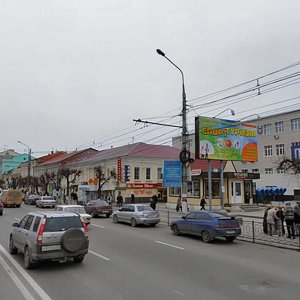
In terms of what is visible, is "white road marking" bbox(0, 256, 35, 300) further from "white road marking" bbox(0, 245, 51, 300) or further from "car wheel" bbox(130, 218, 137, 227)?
"car wheel" bbox(130, 218, 137, 227)

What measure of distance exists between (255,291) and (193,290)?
4.48 ft

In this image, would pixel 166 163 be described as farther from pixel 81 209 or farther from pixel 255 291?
pixel 255 291

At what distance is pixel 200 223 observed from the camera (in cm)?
1772

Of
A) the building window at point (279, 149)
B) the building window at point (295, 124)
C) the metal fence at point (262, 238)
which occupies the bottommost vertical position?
the metal fence at point (262, 238)

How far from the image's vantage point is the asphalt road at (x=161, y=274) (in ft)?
26.3

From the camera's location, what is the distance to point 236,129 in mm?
33938

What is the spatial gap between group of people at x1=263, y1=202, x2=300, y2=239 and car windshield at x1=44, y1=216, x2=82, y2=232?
403 inches

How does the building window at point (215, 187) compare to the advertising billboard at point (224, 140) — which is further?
the building window at point (215, 187)

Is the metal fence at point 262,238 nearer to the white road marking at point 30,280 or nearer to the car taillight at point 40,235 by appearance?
the car taillight at point 40,235

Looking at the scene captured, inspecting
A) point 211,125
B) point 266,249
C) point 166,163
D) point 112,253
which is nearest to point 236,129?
point 211,125

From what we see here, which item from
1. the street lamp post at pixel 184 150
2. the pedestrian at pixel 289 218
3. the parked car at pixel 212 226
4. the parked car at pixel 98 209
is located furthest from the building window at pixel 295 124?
the parked car at pixel 212 226

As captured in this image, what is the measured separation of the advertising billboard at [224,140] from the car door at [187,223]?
11.8 metres

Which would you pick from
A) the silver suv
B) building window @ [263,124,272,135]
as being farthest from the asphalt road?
building window @ [263,124,272,135]

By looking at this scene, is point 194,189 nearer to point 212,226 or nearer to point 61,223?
point 212,226
